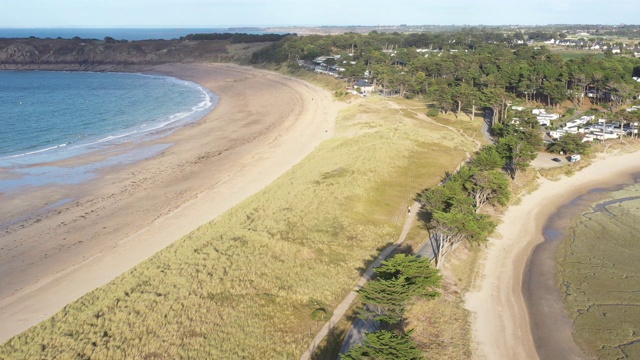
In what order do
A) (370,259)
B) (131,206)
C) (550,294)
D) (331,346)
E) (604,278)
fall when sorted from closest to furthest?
(331,346), (550,294), (604,278), (370,259), (131,206)

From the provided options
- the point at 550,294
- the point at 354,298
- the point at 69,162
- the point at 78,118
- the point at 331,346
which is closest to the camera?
the point at 331,346

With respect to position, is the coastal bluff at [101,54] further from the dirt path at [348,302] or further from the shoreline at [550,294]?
the dirt path at [348,302]

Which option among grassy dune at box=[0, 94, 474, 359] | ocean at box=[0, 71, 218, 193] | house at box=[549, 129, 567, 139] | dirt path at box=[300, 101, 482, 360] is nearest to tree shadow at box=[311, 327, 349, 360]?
dirt path at box=[300, 101, 482, 360]

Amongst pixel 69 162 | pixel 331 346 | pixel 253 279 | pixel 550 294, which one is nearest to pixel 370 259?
pixel 253 279

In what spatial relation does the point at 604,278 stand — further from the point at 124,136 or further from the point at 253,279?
the point at 124,136

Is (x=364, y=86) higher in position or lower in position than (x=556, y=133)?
higher

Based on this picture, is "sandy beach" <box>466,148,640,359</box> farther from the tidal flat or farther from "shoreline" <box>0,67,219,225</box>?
"shoreline" <box>0,67,219,225</box>

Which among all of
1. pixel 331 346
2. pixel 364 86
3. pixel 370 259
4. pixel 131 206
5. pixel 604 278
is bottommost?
pixel 604 278
